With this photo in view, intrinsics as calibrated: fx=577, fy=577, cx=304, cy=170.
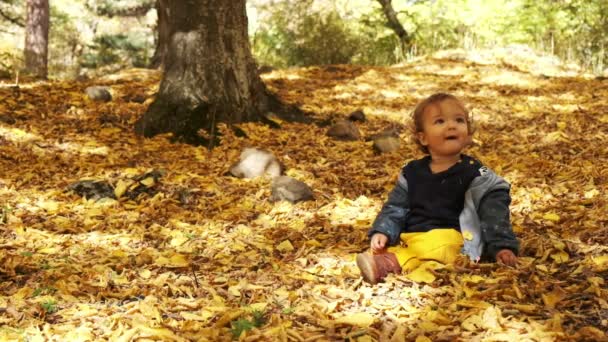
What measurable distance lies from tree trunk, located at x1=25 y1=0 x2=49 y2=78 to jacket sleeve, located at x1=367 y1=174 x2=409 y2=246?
9283 mm

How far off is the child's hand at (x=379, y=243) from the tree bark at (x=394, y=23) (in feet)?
37.1

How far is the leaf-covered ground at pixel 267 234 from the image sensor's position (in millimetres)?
2318

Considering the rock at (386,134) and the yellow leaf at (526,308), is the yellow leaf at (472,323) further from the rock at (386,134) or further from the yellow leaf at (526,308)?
the rock at (386,134)

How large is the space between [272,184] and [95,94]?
3.50 m

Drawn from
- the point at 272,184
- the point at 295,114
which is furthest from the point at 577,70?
the point at 272,184

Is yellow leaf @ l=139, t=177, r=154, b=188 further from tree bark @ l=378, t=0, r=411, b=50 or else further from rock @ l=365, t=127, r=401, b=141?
tree bark @ l=378, t=0, r=411, b=50

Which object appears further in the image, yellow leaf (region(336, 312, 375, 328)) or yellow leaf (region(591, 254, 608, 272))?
yellow leaf (region(591, 254, 608, 272))

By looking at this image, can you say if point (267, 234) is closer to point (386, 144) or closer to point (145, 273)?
point (145, 273)

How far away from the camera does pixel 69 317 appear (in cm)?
240

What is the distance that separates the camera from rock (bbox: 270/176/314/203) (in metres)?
4.10

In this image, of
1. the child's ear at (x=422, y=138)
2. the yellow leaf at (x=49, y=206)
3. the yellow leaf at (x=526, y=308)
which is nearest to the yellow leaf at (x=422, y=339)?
the yellow leaf at (x=526, y=308)

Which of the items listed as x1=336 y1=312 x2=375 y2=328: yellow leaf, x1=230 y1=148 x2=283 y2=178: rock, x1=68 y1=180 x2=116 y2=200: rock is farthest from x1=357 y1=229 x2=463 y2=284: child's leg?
x1=68 y1=180 x2=116 y2=200: rock

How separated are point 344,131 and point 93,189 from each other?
8.11 ft

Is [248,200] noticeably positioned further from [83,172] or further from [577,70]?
[577,70]
